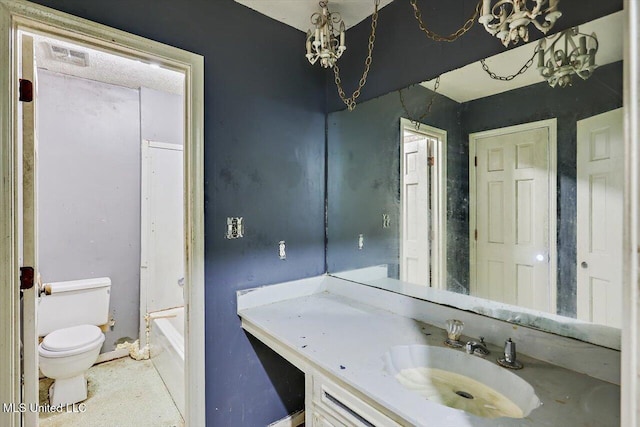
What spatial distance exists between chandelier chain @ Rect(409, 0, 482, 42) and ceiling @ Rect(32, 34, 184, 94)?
1.43 meters

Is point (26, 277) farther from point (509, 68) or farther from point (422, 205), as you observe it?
point (509, 68)

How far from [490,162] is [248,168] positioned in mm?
1114

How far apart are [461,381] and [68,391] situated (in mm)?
2359

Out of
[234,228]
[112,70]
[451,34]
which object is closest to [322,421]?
[234,228]

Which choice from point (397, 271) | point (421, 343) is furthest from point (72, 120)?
point (421, 343)

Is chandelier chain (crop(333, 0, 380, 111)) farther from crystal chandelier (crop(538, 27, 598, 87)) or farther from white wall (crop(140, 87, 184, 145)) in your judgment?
white wall (crop(140, 87, 184, 145))

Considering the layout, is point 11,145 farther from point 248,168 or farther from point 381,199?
point 381,199

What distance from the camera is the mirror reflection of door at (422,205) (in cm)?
144

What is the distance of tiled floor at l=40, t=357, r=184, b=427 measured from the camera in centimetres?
187

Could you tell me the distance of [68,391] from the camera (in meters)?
2.00

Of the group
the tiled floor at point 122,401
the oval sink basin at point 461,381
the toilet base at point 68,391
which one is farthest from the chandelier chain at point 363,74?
the toilet base at point 68,391

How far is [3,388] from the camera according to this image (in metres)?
1.09

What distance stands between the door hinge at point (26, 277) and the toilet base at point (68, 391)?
1.19m

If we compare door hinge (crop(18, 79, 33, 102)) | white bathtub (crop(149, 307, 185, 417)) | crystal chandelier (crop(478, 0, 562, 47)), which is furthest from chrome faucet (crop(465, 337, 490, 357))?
door hinge (crop(18, 79, 33, 102))
